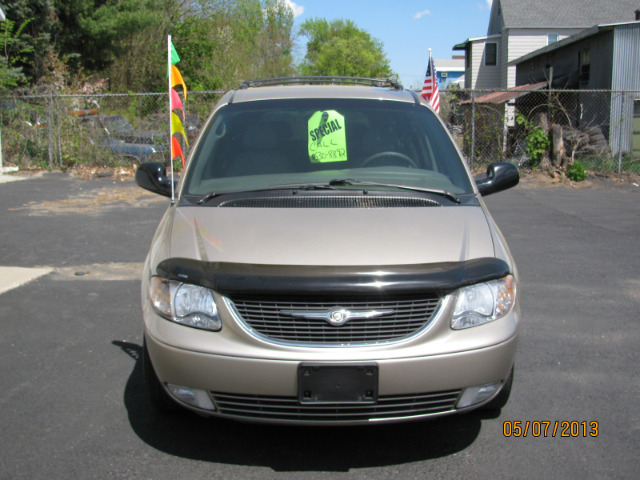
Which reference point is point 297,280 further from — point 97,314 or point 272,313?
point 97,314

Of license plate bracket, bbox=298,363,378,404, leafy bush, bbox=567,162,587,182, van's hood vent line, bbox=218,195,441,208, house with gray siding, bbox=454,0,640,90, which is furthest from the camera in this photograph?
house with gray siding, bbox=454,0,640,90

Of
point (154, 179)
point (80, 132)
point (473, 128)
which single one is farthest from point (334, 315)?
point (80, 132)

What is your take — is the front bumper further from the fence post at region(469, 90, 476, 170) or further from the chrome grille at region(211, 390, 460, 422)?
the fence post at region(469, 90, 476, 170)

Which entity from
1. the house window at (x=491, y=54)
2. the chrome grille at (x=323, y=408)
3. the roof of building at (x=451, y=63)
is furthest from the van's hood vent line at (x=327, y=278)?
the roof of building at (x=451, y=63)

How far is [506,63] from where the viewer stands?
35.2m

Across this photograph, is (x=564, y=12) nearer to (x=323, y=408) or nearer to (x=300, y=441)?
(x=300, y=441)

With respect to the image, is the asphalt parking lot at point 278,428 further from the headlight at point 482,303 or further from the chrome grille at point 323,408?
the headlight at point 482,303

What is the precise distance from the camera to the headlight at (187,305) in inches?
113

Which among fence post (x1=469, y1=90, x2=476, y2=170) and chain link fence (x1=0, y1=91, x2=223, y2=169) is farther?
chain link fence (x1=0, y1=91, x2=223, y2=169)

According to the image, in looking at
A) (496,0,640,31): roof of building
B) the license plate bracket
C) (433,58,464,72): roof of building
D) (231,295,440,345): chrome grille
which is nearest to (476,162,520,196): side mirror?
(231,295,440,345): chrome grille

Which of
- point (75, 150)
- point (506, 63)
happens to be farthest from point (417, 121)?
point (506, 63)

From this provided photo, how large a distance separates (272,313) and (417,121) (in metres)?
2.17

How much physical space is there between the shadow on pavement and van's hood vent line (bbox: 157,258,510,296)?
0.89 metres

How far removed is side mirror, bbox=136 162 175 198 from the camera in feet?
13.7
